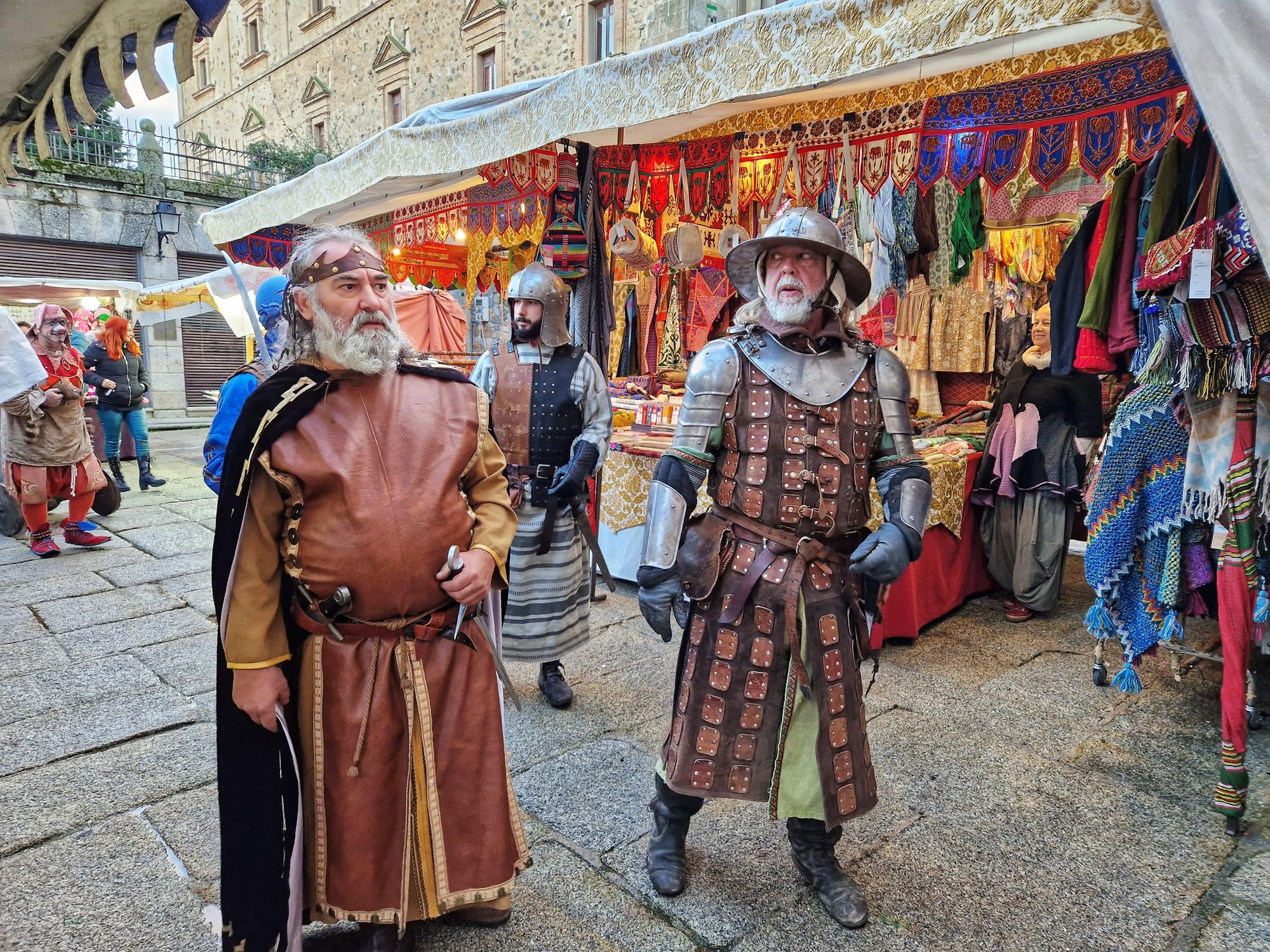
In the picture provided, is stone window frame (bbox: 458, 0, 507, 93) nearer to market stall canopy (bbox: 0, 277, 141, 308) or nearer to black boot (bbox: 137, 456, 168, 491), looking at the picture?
market stall canopy (bbox: 0, 277, 141, 308)

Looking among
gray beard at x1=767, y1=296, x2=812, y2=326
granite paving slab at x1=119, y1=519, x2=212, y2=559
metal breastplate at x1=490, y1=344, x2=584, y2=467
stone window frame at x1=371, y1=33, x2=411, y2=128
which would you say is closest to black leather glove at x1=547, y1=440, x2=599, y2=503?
metal breastplate at x1=490, y1=344, x2=584, y2=467

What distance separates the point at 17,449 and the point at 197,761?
4321 millimetres

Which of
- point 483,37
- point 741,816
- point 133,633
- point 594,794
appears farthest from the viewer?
point 483,37

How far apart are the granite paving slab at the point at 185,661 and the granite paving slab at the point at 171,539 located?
2.16 m

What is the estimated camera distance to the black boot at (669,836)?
2262 millimetres

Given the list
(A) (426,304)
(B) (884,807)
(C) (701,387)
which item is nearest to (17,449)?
(A) (426,304)

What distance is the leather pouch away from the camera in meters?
2.14

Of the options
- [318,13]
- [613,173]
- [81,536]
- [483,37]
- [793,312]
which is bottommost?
[81,536]

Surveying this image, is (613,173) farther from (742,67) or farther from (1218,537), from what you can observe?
(1218,537)

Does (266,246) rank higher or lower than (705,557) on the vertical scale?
higher

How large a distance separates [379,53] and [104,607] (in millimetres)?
19837

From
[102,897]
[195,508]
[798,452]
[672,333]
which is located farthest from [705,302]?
[195,508]

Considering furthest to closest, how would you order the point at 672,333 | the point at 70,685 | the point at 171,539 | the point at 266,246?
the point at 266,246, the point at 171,539, the point at 672,333, the point at 70,685

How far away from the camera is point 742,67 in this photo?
3014 millimetres
